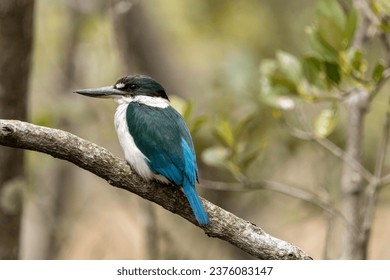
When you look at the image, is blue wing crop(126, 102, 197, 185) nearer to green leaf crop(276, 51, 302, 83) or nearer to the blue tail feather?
the blue tail feather

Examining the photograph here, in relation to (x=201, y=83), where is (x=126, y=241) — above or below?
below

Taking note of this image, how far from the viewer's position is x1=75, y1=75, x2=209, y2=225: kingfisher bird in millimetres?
2777

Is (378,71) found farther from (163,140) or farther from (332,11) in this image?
(163,140)

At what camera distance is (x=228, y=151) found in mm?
3613

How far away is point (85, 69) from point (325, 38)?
3.58 m

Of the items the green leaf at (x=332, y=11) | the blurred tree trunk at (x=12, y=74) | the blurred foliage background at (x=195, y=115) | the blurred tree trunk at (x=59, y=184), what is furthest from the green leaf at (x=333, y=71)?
the blurred tree trunk at (x=59, y=184)

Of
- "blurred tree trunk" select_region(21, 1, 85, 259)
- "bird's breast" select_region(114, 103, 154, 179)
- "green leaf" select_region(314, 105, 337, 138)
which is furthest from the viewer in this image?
"blurred tree trunk" select_region(21, 1, 85, 259)

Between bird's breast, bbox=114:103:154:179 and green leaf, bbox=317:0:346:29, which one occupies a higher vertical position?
green leaf, bbox=317:0:346:29

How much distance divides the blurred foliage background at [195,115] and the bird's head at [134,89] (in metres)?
1.09

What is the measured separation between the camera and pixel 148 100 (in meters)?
3.19

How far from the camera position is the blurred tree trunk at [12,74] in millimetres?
3197

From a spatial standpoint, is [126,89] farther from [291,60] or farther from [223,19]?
[223,19]

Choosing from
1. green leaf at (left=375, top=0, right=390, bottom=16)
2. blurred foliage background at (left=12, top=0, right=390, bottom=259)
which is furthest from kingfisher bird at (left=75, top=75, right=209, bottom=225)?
blurred foliage background at (left=12, top=0, right=390, bottom=259)
